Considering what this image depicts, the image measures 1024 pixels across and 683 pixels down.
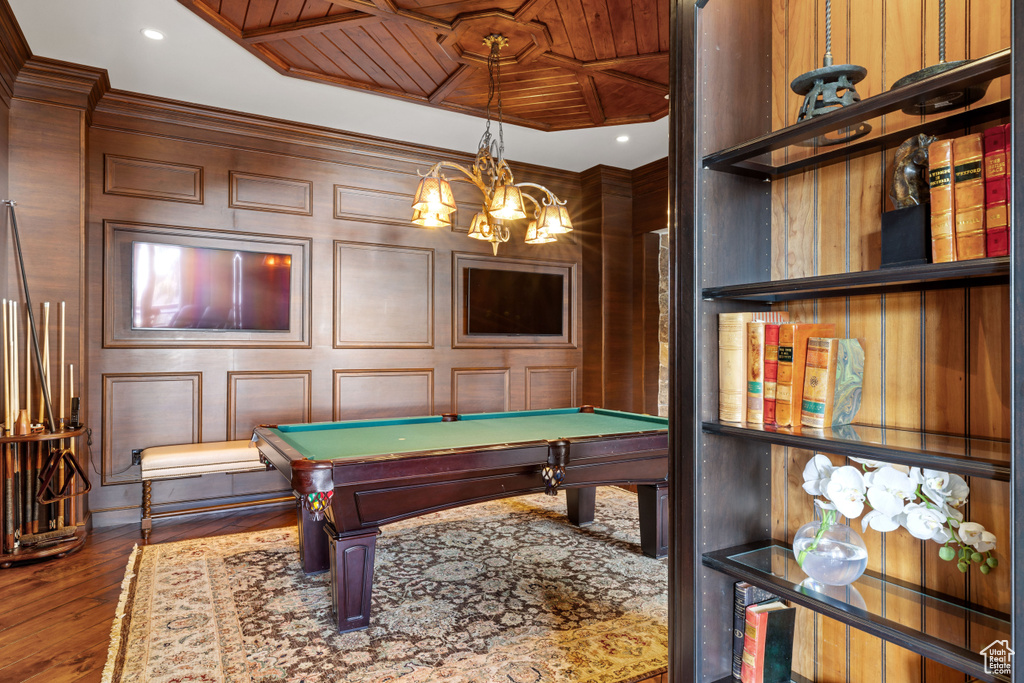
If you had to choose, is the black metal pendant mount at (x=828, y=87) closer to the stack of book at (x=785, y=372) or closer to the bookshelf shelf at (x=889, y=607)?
the stack of book at (x=785, y=372)

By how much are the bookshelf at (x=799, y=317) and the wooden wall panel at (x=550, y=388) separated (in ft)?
12.7

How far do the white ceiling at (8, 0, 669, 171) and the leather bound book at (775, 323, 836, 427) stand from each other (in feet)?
10.5

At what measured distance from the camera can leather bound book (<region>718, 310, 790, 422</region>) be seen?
1.37 meters

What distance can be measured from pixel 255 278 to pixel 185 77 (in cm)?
138

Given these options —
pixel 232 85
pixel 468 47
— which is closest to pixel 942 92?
pixel 468 47

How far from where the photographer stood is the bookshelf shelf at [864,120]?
941 mm

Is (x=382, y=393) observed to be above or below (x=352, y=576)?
above

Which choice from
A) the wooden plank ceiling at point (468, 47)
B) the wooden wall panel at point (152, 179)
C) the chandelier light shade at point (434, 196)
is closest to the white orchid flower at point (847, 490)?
the chandelier light shade at point (434, 196)

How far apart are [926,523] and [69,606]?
3287 mm

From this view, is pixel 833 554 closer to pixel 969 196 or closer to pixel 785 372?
pixel 785 372

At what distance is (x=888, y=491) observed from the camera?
1.20 m

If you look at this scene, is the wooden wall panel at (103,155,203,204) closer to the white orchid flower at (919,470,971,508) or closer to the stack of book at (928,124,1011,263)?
the stack of book at (928,124,1011,263)

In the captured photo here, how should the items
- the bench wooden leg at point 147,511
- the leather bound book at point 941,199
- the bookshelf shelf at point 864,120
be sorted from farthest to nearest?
the bench wooden leg at point 147,511 < the leather bound book at point 941,199 < the bookshelf shelf at point 864,120

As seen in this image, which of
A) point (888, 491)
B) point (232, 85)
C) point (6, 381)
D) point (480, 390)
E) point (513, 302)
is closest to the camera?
point (888, 491)
